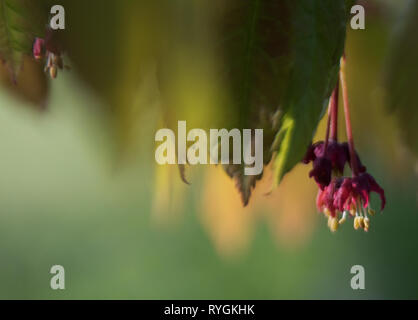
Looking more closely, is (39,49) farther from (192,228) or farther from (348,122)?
(192,228)

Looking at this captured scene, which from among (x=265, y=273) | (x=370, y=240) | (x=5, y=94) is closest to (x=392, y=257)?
(x=370, y=240)

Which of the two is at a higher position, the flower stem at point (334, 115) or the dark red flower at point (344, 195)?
the flower stem at point (334, 115)

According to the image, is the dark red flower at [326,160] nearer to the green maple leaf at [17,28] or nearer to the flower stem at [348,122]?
the flower stem at [348,122]

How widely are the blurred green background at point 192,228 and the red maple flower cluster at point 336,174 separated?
32mm

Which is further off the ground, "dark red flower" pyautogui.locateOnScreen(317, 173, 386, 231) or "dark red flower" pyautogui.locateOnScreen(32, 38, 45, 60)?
"dark red flower" pyautogui.locateOnScreen(32, 38, 45, 60)

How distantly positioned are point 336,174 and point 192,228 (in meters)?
0.65

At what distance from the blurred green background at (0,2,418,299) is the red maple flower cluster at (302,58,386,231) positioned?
0.03 m

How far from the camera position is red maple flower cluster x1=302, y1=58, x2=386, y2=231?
0.32 m

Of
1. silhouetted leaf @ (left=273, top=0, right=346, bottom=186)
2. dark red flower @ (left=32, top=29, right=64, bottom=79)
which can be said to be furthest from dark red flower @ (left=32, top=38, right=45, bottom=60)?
silhouetted leaf @ (left=273, top=0, right=346, bottom=186)

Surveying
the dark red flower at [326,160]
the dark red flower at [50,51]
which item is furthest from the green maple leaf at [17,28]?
the dark red flower at [326,160]

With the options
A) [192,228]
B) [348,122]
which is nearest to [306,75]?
[348,122]

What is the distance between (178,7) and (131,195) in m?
0.64

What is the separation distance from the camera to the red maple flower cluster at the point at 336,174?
317 millimetres

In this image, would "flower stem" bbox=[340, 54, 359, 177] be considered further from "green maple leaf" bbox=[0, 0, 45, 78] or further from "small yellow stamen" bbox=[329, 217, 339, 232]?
"green maple leaf" bbox=[0, 0, 45, 78]
